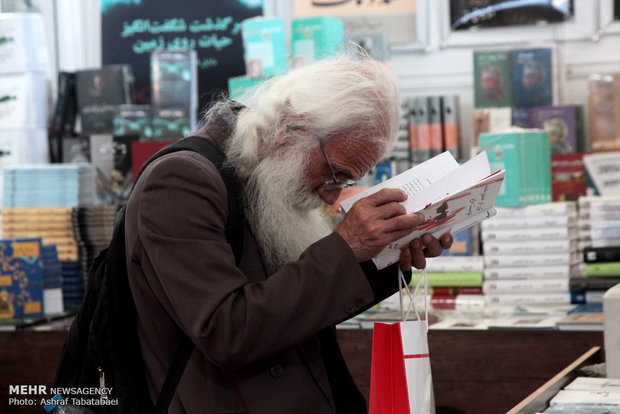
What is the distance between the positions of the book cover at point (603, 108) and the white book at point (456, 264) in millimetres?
1032

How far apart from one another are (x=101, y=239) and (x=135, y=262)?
2816mm

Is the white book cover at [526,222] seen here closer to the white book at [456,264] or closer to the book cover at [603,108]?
the white book at [456,264]

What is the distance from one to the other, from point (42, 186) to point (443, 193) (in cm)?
326

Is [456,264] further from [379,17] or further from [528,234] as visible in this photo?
[379,17]

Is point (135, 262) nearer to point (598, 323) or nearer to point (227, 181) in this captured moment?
point (227, 181)


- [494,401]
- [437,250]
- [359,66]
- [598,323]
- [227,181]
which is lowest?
[494,401]

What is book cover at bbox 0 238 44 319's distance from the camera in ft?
13.6

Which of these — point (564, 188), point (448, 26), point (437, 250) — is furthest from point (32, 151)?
point (437, 250)

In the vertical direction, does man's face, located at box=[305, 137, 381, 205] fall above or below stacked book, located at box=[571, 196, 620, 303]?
above

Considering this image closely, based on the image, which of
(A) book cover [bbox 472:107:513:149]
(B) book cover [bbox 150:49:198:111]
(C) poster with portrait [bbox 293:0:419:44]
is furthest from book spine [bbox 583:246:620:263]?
(B) book cover [bbox 150:49:198:111]

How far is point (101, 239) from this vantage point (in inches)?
176

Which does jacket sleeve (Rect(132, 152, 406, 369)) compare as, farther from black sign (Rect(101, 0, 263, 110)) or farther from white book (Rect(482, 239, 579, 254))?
black sign (Rect(101, 0, 263, 110))

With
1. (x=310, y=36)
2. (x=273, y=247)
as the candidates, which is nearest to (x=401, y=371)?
(x=273, y=247)

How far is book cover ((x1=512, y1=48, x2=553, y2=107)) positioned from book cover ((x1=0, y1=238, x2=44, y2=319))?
104 inches
